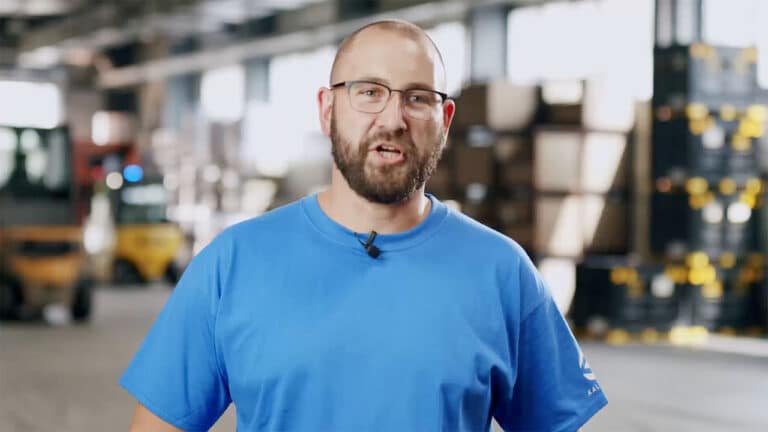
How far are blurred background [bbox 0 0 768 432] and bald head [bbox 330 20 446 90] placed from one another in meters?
5.20

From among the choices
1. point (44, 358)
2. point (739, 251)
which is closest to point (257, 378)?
point (44, 358)

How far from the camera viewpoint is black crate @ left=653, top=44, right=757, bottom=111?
40.1ft

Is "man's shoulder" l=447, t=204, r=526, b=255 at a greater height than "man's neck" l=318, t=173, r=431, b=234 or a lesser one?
lesser

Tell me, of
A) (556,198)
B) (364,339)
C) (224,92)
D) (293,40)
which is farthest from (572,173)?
(224,92)

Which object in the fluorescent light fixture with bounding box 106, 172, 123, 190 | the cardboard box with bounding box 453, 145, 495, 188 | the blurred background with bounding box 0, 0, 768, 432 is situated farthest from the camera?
the fluorescent light fixture with bounding box 106, 172, 123, 190

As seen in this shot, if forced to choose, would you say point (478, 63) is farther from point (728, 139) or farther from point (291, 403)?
point (291, 403)

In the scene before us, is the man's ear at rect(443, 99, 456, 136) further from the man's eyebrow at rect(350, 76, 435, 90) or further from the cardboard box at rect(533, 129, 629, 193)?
the cardboard box at rect(533, 129, 629, 193)

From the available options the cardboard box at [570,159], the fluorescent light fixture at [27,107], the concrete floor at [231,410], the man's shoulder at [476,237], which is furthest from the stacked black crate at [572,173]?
the fluorescent light fixture at [27,107]

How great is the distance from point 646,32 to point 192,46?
15296 millimetres

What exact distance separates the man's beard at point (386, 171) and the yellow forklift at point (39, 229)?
12008 mm

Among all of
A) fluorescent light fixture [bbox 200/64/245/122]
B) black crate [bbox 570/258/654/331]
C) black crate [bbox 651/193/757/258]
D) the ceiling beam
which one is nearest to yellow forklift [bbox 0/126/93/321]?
black crate [bbox 570/258/654/331]

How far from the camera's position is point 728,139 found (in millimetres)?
12398

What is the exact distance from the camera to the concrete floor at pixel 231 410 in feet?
24.5

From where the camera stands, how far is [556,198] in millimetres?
12711
